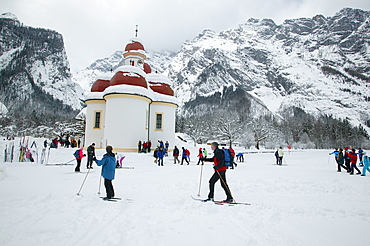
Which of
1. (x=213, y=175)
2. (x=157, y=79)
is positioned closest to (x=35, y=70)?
(x=157, y=79)

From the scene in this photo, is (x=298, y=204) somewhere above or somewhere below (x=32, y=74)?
below

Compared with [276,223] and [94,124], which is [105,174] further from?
[94,124]

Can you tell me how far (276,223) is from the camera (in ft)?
15.3

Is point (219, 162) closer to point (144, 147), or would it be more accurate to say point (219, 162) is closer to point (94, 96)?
point (144, 147)

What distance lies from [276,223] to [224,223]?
41.6 inches

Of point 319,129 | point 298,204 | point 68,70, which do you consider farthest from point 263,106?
point 298,204

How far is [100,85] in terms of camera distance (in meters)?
29.5

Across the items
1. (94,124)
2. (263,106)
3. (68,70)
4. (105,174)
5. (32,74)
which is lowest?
(105,174)

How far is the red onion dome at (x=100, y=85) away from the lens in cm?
2923

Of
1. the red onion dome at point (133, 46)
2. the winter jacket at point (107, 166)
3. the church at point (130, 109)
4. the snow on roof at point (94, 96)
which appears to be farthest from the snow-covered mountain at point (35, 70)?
the winter jacket at point (107, 166)

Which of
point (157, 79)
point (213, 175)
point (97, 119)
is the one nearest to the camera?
point (213, 175)

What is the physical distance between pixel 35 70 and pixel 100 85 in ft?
467

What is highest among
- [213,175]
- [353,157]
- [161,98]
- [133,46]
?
[133,46]

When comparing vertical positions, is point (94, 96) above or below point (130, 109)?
above
